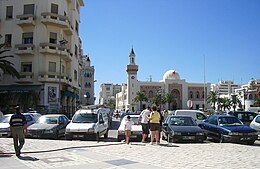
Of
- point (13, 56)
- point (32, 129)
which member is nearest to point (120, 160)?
point (32, 129)

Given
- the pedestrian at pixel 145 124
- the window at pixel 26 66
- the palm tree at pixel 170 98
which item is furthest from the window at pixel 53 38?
the palm tree at pixel 170 98

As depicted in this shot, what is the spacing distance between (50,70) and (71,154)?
86.4 feet

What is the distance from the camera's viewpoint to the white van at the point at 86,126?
16531mm

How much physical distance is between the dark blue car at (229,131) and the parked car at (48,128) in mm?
8880

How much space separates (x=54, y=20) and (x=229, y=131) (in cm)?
2627

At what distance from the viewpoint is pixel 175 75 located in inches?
4638

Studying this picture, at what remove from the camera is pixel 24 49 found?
1405 inches

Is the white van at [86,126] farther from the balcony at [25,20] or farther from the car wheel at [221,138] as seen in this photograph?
the balcony at [25,20]

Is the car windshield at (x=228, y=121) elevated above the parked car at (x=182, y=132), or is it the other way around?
the car windshield at (x=228, y=121)

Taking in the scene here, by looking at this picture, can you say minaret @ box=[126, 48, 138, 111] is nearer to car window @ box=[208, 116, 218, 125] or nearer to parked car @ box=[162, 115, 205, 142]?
car window @ box=[208, 116, 218, 125]

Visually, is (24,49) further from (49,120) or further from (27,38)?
(49,120)

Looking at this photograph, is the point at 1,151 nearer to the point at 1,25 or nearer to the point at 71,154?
the point at 71,154

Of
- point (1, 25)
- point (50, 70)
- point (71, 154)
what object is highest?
point (1, 25)

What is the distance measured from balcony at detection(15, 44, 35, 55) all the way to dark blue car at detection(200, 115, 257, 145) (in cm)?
2440
